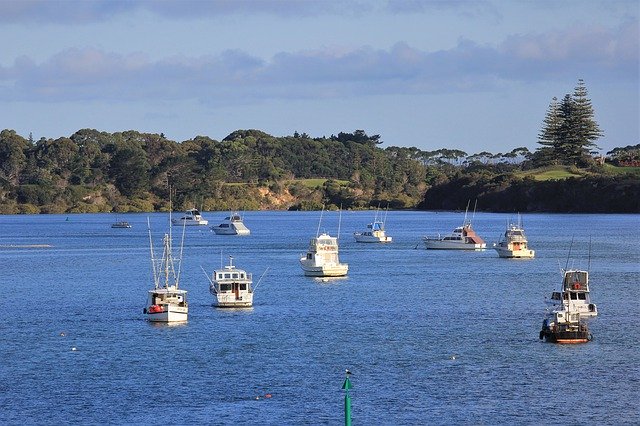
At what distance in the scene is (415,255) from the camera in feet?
511

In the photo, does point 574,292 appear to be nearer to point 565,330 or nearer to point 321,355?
point 565,330

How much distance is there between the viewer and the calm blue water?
2125 inches

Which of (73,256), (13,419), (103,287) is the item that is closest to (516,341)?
(13,419)

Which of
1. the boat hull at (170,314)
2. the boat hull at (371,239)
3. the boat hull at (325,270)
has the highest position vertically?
the boat hull at (371,239)

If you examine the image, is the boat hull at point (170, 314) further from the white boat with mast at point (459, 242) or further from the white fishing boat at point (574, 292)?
the white boat with mast at point (459, 242)

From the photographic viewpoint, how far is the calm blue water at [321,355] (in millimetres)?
53969

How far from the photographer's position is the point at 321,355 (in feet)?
223

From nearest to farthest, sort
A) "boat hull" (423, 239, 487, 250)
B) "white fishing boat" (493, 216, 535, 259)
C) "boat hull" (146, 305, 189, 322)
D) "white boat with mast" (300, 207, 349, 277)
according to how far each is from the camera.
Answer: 1. "boat hull" (146, 305, 189, 322)
2. "white boat with mast" (300, 207, 349, 277)
3. "white fishing boat" (493, 216, 535, 259)
4. "boat hull" (423, 239, 487, 250)

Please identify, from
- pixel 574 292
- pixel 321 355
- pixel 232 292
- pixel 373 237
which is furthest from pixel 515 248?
pixel 321 355

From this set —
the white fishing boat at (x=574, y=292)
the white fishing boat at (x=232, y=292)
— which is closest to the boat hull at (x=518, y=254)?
the white fishing boat at (x=232, y=292)

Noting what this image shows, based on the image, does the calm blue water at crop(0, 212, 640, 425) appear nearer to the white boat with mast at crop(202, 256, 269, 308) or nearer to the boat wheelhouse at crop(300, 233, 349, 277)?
the white boat with mast at crop(202, 256, 269, 308)

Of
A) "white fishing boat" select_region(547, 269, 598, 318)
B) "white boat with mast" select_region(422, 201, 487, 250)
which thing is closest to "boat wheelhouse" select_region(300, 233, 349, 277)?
"white fishing boat" select_region(547, 269, 598, 318)

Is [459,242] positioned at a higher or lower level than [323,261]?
higher

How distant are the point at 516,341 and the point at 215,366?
18070 mm
